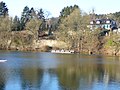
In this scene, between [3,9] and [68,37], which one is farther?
[3,9]

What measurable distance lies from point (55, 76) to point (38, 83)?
6213mm

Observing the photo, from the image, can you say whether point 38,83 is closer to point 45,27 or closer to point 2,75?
point 2,75

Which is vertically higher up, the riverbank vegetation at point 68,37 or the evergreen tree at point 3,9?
the evergreen tree at point 3,9

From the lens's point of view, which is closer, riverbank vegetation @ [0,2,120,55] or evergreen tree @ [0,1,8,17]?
riverbank vegetation @ [0,2,120,55]

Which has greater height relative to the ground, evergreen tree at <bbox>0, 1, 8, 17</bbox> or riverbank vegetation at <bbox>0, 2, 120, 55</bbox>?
evergreen tree at <bbox>0, 1, 8, 17</bbox>

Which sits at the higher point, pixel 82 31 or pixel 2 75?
pixel 82 31

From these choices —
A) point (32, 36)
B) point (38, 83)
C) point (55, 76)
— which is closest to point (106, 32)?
point (32, 36)

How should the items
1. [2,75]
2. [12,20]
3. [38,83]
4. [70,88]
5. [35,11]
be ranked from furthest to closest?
[35,11] < [12,20] < [2,75] < [38,83] < [70,88]

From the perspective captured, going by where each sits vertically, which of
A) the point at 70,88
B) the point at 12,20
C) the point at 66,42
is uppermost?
Result: the point at 12,20

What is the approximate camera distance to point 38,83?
32.5 meters

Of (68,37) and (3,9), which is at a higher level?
(3,9)

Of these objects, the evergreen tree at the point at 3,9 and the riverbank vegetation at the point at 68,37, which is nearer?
the riverbank vegetation at the point at 68,37

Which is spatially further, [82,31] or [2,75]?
[82,31]

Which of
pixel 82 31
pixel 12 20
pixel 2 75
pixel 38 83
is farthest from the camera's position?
pixel 12 20
